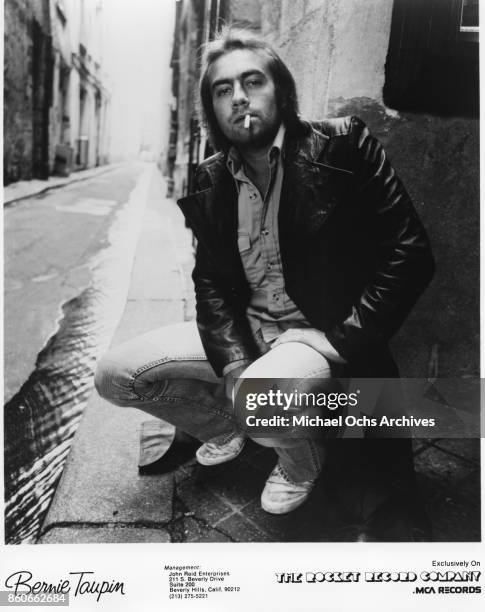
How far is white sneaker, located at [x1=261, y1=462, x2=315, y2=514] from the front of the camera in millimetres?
1287

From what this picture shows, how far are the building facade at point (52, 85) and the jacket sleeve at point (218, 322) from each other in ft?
3.01

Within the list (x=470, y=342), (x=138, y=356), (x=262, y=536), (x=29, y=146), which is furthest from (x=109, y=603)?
(x=29, y=146)

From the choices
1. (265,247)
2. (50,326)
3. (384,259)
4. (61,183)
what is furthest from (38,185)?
(384,259)

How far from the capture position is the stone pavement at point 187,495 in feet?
4.18

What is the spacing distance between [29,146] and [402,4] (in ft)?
19.8

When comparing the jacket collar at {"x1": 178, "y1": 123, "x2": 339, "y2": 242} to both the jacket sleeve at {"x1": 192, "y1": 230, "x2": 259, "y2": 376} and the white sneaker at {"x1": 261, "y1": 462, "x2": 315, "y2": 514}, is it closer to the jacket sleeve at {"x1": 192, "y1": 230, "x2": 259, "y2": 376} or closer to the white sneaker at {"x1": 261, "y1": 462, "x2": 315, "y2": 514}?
the jacket sleeve at {"x1": 192, "y1": 230, "x2": 259, "y2": 376}

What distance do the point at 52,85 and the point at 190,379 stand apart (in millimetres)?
7225

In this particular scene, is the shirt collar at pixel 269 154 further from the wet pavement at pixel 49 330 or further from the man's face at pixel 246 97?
the wet pavement at pixel 49 330

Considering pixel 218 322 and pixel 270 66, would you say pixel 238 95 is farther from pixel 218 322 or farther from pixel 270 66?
pixel 218 322

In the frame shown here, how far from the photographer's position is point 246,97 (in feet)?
3.98

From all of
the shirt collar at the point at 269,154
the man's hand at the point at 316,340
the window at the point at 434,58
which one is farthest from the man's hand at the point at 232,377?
the window at the point at 434,58

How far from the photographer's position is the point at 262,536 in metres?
1.27

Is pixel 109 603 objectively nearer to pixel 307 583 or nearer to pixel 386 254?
pixel 307 583

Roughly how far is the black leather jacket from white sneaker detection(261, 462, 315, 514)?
13.7 inches
